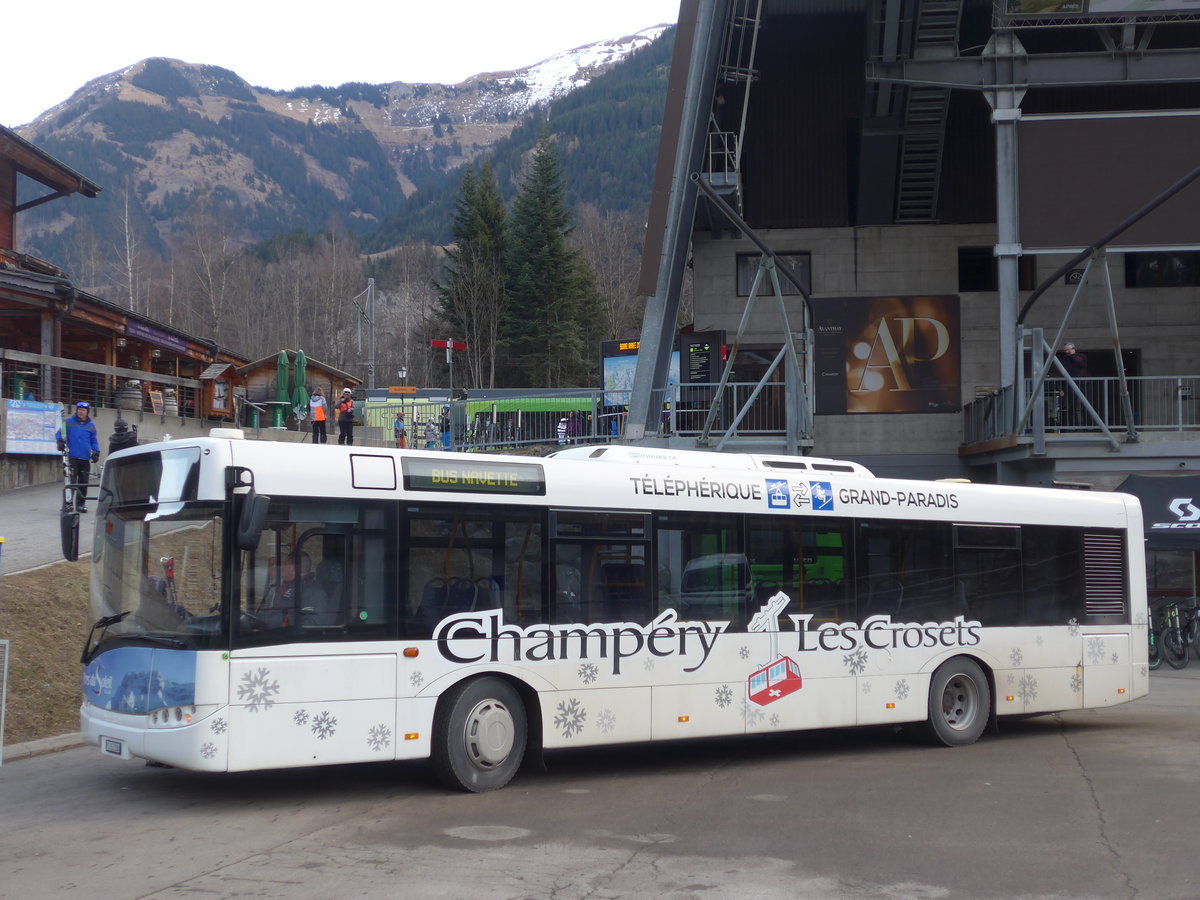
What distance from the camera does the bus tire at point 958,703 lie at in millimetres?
12766

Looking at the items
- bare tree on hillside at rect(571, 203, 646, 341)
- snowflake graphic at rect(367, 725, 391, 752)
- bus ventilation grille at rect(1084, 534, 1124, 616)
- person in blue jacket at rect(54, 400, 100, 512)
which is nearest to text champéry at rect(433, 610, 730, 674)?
snowflake graphic at rect(367, 725, 391, 752)

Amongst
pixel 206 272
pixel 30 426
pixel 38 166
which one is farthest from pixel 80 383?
pixel 206 272

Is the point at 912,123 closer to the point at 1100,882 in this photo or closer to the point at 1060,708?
the point at 1060,708

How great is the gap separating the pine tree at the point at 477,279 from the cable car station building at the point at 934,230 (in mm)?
43454

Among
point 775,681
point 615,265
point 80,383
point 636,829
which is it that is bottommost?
point 636,829

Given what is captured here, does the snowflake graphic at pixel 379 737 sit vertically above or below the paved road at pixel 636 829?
above

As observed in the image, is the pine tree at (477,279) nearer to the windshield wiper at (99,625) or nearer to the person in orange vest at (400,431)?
the person in orange vest at (400,431)

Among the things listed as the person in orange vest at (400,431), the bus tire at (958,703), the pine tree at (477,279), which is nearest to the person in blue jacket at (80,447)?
the person in orange vest at (400,431)

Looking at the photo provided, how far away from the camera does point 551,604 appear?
10328 mm

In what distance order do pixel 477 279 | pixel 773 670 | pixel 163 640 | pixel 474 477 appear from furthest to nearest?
pixel 477 279 < pixel 773 670 < pixel 474 477 < pixel 163 640

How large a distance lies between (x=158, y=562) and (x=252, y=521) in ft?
3.45

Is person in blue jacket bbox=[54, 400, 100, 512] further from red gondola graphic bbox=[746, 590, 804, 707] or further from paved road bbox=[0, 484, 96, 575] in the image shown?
red gondola graphic bbox=[746, 590, 804, 707]

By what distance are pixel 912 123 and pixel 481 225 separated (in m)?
50.0

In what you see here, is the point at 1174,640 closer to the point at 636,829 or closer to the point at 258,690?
the point at 636,829
